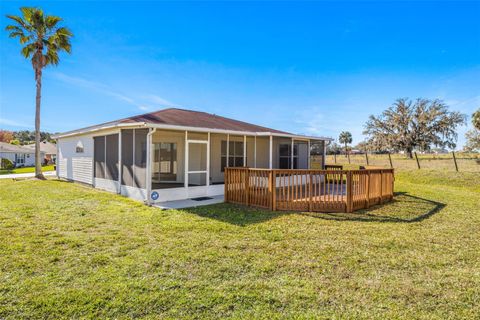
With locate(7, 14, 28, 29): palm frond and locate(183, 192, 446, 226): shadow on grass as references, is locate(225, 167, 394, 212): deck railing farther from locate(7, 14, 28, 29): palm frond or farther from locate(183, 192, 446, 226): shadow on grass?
locate(7, 14, 28, 29): palm frond

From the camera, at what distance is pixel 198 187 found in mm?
9070

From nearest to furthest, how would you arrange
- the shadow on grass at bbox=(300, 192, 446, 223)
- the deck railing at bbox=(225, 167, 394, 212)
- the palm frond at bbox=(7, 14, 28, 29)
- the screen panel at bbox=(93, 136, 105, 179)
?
the shadow on grass at bbox=(300, 192, 446, 223)
the deck railing at bbox=(225, 167, 394, 212)
the screen panel at bbox=(93, 136, 105, 179)
the palm frond at bbox=(7, 14, 28, 29)

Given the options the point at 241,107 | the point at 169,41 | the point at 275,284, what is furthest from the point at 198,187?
the point at 241,107

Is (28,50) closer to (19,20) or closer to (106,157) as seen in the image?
(19,20)

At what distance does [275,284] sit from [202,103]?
68.7ft

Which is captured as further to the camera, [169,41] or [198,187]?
[169,41]

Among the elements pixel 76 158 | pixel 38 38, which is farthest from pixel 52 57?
pixel 76 158

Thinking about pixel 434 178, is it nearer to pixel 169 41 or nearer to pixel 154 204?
pixel 154 204

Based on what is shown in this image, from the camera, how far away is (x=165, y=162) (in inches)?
440

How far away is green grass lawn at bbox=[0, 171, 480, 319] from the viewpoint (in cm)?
255

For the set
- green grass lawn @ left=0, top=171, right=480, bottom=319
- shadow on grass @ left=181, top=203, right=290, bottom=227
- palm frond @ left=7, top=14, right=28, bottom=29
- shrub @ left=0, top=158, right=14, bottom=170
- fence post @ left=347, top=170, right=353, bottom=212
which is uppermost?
palm frond @ left=7, top=14, right=28, bottom=29

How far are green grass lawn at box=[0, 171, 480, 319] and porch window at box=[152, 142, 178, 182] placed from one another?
4.59 metres

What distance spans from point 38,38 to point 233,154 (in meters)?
13.7

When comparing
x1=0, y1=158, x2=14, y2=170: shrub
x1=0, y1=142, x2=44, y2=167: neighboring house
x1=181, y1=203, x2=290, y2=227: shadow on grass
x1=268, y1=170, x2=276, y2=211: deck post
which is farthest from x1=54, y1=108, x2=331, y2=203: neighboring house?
x1=0, y1=142, x2=44, y2=167: neighboring house
